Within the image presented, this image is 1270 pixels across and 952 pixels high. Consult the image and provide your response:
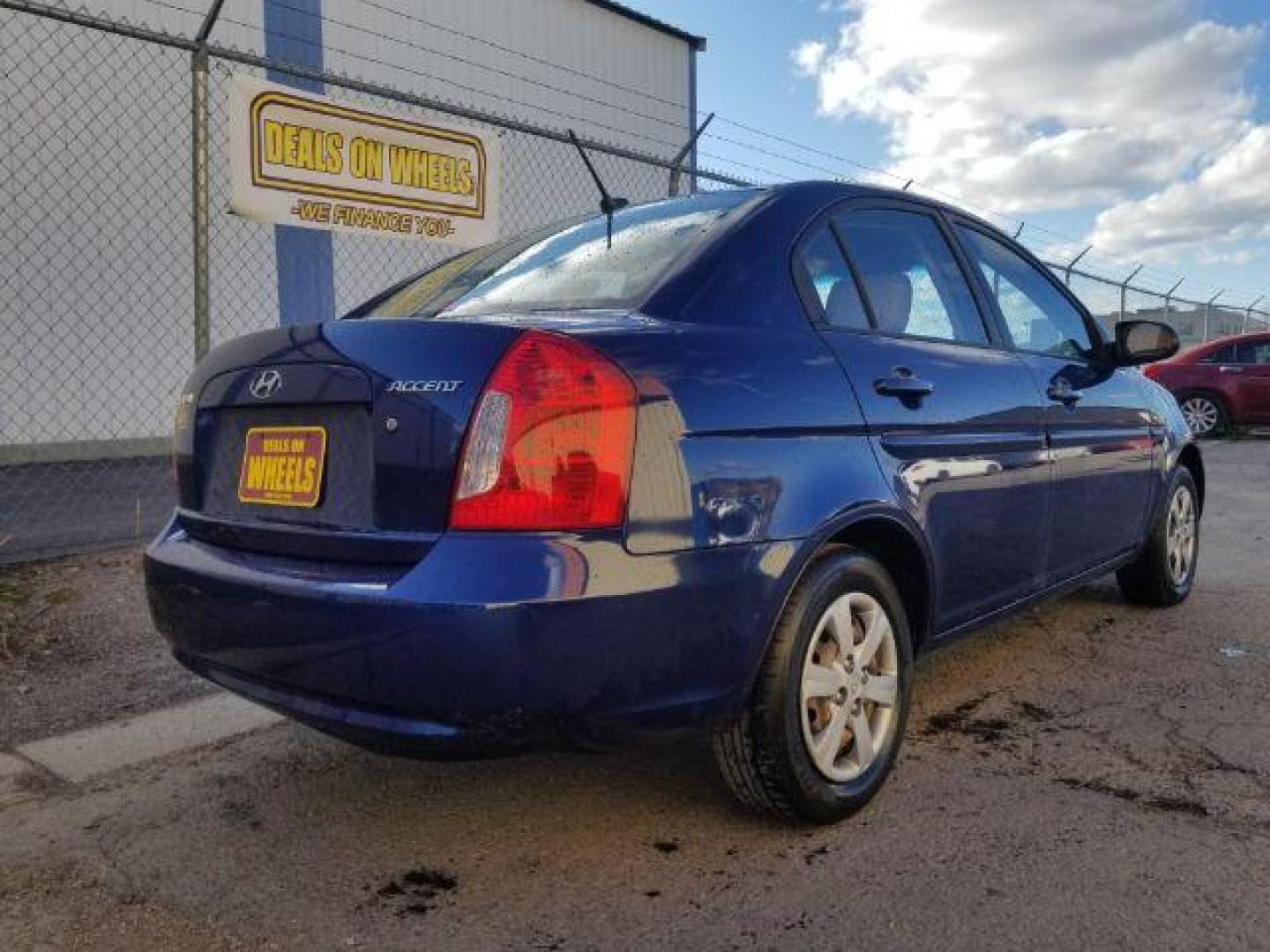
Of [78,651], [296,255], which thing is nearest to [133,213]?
[296,255]

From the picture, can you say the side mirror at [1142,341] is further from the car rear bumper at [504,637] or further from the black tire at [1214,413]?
the black tire at [1214,413]

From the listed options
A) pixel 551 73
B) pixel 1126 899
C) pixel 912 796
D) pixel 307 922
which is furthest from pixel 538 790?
pixel 551 73

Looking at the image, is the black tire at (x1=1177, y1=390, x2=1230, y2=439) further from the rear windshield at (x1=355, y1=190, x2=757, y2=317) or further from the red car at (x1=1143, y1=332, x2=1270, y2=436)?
the rear windshield at (x1=355, y1=190, x2=757, y2=317)

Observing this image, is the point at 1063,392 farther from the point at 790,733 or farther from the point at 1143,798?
the point at 790,733

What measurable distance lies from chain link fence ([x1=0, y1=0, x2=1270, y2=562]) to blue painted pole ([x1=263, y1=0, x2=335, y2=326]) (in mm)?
457

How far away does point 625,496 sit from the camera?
203cm

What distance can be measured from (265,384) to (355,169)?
3901 millimetres

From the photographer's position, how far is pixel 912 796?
8.77ft

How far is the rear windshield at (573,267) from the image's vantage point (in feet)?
8.42

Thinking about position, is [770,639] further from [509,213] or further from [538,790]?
[509,213]

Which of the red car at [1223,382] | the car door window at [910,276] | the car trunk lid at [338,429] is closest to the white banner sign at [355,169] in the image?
the car trunk lid at [338,429]

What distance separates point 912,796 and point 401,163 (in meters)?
4.78

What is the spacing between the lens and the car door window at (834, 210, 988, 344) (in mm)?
2951

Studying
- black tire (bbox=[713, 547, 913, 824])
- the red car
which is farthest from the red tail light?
the red car
